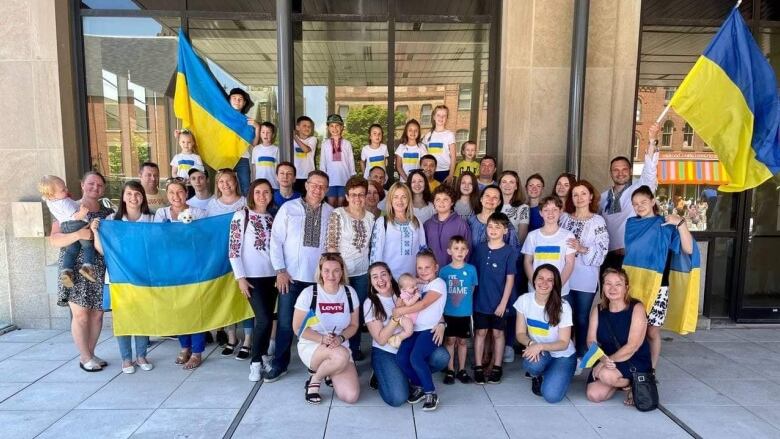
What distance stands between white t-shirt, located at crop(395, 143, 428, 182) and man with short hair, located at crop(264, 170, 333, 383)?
1.64 metres

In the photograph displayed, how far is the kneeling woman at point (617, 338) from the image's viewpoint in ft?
12.5

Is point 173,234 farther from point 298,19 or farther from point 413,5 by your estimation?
point 413,5

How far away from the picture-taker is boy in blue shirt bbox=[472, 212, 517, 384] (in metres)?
4.10

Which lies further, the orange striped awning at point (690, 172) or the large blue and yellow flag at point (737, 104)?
the orange striped awning at point (690, 172)

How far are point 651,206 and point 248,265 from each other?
12.0ft

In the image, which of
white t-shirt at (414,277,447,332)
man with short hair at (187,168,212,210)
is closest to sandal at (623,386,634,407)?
white t-shirt at (414,277,447,332)

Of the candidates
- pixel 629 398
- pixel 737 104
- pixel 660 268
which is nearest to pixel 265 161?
pixel 660 268

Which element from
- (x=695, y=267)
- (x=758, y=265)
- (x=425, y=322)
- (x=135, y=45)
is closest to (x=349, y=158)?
(x=425, y=322)

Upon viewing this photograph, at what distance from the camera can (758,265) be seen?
6.40 m

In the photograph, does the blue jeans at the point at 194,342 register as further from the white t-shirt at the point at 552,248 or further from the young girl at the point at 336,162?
the white t-shirt at the point at 552,248

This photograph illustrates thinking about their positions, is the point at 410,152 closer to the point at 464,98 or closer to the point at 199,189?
the point at 464,98

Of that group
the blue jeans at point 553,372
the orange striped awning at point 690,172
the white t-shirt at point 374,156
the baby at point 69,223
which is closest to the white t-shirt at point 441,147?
the white t-shirt at point 374,156

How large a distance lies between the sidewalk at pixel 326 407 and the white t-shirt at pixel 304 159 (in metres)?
2.26

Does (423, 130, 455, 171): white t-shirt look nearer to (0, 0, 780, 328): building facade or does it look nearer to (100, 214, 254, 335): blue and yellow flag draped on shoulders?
(0, 0, 780, 328): building facade
